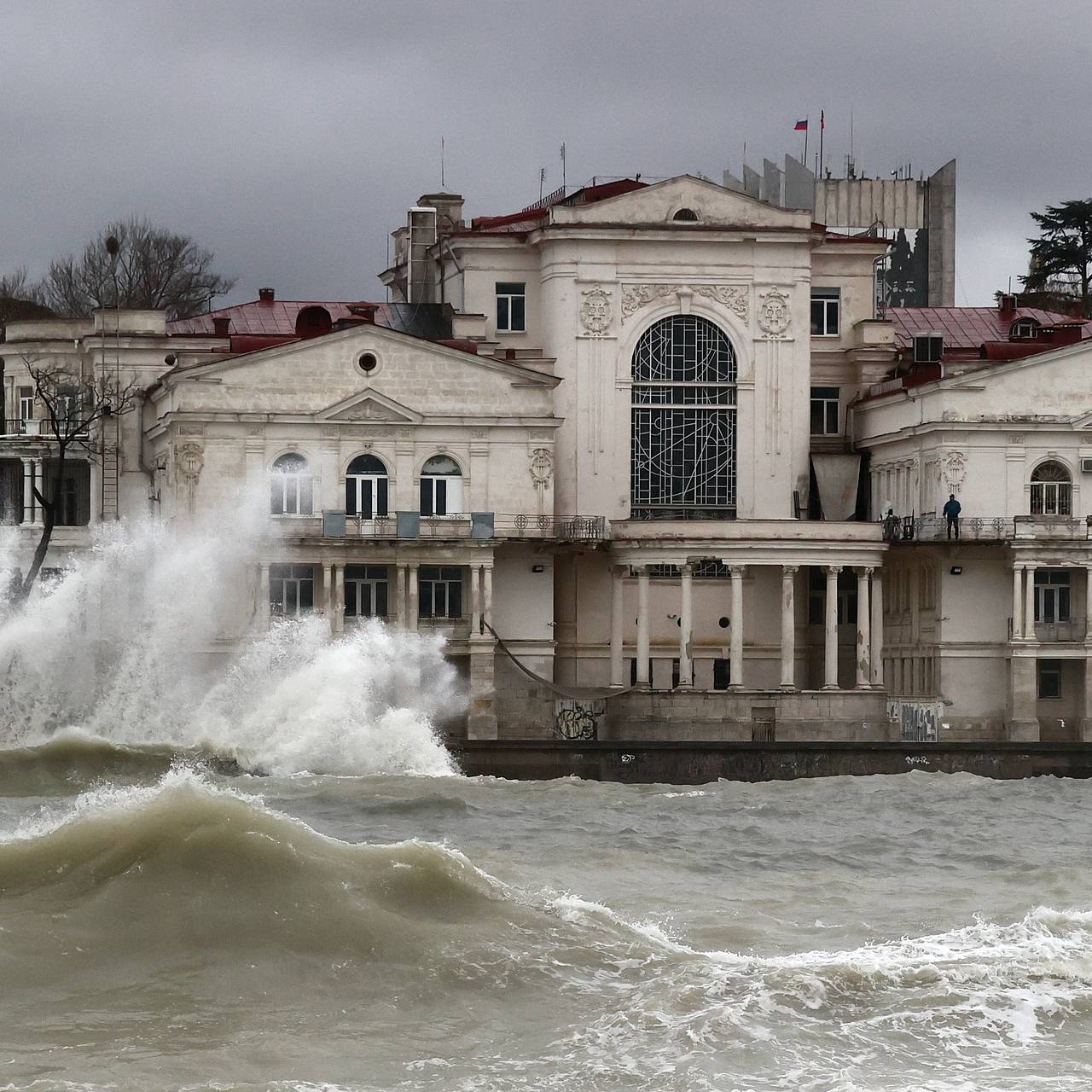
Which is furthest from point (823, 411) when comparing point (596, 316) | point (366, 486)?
point (366, 486)

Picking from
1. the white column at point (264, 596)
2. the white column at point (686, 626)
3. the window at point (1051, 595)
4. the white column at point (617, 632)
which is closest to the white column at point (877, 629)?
the window at point (1051, 595)

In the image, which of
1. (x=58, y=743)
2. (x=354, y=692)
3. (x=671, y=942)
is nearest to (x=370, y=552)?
(x=354, y=692)

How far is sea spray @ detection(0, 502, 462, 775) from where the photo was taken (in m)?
58.9

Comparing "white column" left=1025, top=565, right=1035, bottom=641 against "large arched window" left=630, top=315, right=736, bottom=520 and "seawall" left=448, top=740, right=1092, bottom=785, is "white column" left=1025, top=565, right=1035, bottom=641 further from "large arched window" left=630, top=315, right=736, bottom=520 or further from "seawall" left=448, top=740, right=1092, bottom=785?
"large arched window" left=630, top=315, right=736, bottom=520

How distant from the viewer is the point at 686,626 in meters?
64.6

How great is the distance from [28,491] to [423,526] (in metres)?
13.9

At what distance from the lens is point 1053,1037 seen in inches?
1006

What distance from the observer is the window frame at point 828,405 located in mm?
72562

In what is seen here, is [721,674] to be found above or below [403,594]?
below

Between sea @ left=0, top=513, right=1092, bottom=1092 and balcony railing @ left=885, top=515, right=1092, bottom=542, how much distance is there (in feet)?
64.4

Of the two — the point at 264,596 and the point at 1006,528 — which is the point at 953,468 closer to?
the point at 1006,528

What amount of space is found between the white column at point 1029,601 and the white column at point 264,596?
20.6 metres

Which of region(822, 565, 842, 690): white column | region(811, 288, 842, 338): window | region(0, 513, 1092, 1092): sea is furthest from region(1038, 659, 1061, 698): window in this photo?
region(0, 513, 1092, 1092): sea

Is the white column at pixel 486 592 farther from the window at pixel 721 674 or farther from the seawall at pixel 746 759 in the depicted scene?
the window at pixel 721 674
